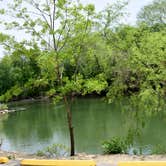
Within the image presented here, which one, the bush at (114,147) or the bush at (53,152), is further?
the bush at (114,147)

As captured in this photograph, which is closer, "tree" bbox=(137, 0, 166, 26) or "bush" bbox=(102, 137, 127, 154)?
"bush" bbox=(102, 137, 127, 154)

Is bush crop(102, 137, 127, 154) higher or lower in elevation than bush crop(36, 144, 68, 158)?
higher

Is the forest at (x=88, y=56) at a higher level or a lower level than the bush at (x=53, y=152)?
higher

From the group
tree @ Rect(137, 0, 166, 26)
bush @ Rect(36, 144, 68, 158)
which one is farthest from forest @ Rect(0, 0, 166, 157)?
tree @ Rect(137, 0, 166, 26)

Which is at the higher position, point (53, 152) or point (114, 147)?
point (114, 147)

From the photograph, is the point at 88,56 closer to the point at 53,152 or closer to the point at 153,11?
the point at 53,152

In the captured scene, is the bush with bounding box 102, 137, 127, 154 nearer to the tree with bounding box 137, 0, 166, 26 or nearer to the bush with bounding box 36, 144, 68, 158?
the bush with bounding box 36, 144, 68, 158

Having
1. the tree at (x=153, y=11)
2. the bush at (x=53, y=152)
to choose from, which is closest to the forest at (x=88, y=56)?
the bush at (x=53, y=152)

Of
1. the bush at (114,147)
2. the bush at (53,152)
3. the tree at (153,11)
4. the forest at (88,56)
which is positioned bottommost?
the bush at (53,152)

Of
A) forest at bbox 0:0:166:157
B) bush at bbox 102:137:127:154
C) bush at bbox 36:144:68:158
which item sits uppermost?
forest at bbox 0:0:166:157

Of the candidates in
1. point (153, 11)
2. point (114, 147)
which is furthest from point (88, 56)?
point (153, 11)

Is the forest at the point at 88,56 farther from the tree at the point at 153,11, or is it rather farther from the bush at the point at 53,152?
the tree at the point at 153,11

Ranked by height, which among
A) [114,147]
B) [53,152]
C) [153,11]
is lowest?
[53,152]

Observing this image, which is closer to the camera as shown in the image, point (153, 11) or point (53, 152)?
point (53, 152)
